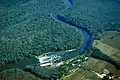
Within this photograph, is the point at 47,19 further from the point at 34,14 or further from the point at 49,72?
the point at 49,72

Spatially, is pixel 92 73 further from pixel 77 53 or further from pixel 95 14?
pixel 95 14

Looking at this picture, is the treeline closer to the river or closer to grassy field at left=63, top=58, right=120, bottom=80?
the river

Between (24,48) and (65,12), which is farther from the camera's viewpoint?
(65,12)

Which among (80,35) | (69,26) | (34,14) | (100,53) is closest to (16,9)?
(34,14)

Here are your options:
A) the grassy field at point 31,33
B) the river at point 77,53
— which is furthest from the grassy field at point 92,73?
the grassy field at point 31,33

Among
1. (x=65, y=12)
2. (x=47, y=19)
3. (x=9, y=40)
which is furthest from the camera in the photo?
(x=65, y=12)

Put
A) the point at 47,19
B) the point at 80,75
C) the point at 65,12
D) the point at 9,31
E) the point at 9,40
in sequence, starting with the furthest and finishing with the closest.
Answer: the point at 65,12
the point at 47,19
the point at 9,31
the point at 9,40
the point at 80,75

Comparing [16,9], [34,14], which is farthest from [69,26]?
[16,9]
